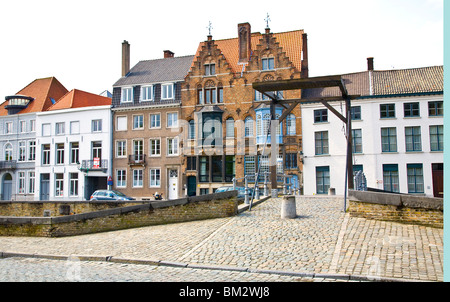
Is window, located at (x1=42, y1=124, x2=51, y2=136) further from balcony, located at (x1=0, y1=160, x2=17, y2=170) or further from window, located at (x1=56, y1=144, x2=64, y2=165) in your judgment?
balcony, located at (x1=0, y1=160, x2=17, y2=170)

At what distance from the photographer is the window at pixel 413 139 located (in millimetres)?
30281

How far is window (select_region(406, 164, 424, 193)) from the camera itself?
97.6ft

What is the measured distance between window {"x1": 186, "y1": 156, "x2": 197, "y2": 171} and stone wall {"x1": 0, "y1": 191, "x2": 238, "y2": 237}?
71.0 ft

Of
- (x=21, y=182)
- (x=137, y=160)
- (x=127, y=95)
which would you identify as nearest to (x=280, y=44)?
(x=127, y=95)

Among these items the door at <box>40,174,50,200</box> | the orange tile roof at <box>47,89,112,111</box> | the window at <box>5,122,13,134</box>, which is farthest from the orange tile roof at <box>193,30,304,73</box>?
the window at <box>5,122,13,134</box>

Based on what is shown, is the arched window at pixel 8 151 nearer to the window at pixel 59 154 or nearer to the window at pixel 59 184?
the window at pixel 59 154

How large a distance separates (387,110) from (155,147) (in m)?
20.9

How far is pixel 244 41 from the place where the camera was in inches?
1417

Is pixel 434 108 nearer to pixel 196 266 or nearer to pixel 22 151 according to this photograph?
pixel 196 266

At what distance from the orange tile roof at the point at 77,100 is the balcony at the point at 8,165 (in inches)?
294

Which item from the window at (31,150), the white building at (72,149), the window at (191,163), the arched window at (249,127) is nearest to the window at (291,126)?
the arched window at (249,127)
